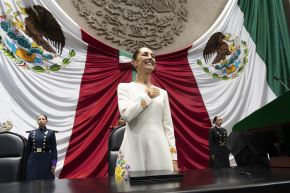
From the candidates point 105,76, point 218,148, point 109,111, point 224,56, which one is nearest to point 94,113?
point 109,111

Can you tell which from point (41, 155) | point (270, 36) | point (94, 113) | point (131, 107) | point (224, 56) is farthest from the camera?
point (270, 36)

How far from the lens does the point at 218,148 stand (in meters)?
4.50

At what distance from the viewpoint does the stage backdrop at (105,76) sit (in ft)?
13.5

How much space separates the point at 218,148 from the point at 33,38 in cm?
295

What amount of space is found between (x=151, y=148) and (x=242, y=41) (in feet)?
15.5

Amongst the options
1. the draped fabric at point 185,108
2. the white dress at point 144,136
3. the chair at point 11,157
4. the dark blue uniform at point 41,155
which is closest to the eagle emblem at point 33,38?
the dark blue uniform at point 41,155

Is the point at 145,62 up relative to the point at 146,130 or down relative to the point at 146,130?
up

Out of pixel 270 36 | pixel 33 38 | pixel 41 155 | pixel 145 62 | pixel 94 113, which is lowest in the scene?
pixel 41 155

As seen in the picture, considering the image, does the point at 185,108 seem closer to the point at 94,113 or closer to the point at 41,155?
the point at 94,113

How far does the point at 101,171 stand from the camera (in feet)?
14.1

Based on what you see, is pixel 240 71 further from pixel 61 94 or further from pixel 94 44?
pixel 61 94

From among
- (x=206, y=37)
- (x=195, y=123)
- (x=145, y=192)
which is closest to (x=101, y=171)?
(x=195, y=123)

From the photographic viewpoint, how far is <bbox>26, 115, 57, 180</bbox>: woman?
3.44 metres

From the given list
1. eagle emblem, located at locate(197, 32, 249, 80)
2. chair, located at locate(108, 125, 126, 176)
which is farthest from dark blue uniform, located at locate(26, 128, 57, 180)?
eagle emblem, located at locate(197, 32, 249, 80)
